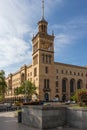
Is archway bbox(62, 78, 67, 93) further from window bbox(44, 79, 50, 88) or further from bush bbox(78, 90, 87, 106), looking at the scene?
bush bbox(78, 90, 87, 106)

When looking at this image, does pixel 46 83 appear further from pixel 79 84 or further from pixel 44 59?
pixel 79 84

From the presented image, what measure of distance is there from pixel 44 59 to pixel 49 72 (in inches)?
216

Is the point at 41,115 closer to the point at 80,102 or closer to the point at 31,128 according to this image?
the point at 31,128

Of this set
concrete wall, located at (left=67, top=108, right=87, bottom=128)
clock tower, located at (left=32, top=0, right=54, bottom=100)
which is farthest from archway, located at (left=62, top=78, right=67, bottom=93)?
concrete wall, located at (left=67, top=108, right=87, bottom=128)

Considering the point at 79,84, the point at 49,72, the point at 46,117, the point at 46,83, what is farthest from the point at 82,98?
the point at 79,84

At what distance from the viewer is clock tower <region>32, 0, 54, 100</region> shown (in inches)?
3472

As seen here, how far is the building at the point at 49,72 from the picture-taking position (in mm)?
88938

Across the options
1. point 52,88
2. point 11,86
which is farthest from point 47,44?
point 11,86

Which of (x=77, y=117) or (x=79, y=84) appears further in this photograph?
(x=79, y=84)

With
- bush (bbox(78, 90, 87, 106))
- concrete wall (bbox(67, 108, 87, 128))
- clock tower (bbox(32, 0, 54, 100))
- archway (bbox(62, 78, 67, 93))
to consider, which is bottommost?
concrete wall (bbox(67, 108, 87, 128))

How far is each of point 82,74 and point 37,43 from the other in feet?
89.2

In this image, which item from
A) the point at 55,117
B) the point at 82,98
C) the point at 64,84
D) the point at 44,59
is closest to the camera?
the point at 55,117

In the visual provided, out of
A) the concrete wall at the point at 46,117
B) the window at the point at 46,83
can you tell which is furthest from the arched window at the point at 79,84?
the concrete wall at the point at 46,117

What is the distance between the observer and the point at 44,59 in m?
90.9
